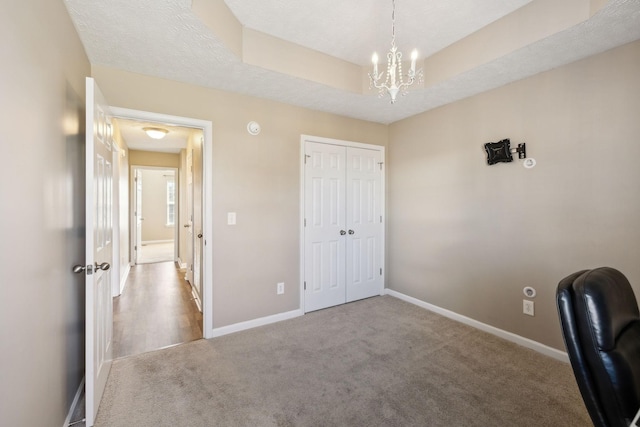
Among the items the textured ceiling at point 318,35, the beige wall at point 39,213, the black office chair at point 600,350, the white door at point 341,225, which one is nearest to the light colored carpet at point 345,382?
the beige wall at point 39,213

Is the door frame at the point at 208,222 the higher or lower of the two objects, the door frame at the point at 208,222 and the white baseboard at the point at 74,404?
the higher

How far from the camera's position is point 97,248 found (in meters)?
1.79

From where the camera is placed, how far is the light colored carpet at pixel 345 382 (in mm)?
1780

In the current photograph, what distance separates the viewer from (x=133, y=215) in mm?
5961

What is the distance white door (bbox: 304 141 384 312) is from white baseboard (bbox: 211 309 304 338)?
0.21m

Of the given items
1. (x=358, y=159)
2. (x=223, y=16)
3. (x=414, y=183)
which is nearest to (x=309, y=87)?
(x=223, y=16)

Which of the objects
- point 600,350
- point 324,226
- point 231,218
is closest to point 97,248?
point 231,218

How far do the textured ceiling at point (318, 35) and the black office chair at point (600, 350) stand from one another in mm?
1924

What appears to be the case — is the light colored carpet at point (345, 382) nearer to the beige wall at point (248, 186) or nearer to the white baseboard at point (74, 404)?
the white baseboard at point (74, 404)

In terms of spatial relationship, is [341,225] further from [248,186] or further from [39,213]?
[39,213]

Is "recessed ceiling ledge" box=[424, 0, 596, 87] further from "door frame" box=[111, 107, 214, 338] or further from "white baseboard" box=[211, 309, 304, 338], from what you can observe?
"white baseboard" box=[211, 309, 304, 338]

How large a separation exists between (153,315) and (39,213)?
2.53 m

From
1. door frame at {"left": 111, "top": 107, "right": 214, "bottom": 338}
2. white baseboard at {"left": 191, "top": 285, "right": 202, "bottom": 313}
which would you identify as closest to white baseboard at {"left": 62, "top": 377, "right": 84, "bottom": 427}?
door frame at {"left": 111, "top": 107, "right": 214, "bottom": 338}

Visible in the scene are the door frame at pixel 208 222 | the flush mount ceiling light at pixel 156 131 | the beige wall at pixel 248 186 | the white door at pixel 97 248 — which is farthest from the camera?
Answer: the flush mount ceiling light at pixel 156 131
